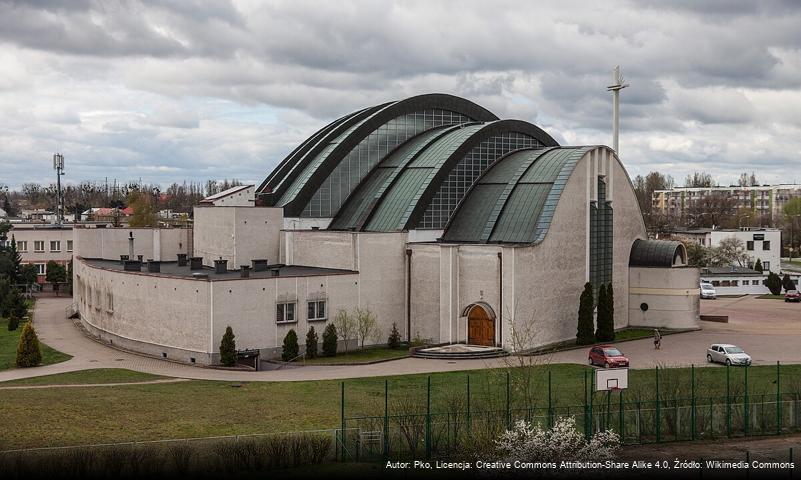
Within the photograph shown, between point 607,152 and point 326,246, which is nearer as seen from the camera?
point 326,246

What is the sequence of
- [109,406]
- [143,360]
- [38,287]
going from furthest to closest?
[38,287]
[143,360]
[109,406]

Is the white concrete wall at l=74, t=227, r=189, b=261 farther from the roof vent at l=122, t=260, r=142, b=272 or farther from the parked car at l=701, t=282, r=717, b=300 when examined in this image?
the parked car at l=701, t=282, r=717, b=300

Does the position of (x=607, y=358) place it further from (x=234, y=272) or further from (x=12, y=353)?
(x=12, y=353)

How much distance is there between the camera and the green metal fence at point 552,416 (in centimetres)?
2406

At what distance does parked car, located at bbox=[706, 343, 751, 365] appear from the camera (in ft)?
124

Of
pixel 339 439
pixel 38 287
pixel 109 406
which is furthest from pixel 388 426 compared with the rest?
pixel 38 287

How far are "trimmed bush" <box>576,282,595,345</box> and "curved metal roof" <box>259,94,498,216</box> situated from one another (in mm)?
18109

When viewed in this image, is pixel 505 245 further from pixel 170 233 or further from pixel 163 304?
pixel 170 233

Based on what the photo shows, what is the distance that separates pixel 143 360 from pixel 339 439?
20.2m

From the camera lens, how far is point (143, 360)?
41125mm

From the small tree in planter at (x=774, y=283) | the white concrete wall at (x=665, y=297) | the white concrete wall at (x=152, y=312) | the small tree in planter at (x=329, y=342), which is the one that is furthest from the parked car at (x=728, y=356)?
the small tree in planter at (x=774, y=283)

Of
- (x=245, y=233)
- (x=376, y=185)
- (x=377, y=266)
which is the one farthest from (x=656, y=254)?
(x=245, y=233)

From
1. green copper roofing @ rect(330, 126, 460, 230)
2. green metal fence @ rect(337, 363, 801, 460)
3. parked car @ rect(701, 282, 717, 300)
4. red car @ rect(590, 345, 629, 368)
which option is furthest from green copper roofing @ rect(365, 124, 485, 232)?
parked car @ rect(701, 282, 717, 300)

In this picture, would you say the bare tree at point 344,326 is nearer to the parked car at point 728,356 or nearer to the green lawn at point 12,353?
the green lawn at point 12,353
